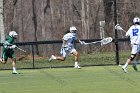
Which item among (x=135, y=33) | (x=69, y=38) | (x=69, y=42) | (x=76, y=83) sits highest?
(x=135, y=33)

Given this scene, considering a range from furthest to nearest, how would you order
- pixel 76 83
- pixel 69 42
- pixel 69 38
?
1. pixel 69 42
2. pixel 69 38
3. pixel 76 83

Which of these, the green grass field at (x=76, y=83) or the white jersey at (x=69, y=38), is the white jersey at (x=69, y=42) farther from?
the green grass field at (x=76, y=83)

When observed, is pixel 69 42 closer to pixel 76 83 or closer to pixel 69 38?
pixel 69 38

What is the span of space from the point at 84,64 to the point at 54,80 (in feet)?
26.3

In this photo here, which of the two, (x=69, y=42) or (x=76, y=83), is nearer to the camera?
(x=76, y=83)

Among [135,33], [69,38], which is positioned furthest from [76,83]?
[69,38]

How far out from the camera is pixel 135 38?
20.7 meters

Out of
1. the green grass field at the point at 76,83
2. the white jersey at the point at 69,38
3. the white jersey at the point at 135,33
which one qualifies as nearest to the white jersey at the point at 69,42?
the white jersey at the point at 69,38

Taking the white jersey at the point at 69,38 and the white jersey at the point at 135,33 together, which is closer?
the white jersey at the point at 135,33

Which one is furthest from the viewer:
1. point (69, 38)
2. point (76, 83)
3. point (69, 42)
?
point (69, 42)

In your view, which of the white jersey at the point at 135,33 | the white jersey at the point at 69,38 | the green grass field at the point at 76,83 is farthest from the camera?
the white jersey at the point at 69,38

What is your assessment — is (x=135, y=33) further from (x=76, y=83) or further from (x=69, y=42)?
(x=76, y=83)

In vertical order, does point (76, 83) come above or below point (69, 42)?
below

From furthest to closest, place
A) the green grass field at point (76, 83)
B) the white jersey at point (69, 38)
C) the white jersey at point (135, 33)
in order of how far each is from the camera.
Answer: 1. the white jersey at point (69, 38)
2. the white jersey at point (135, 33)
3. the green grass field at point (76, 83)
